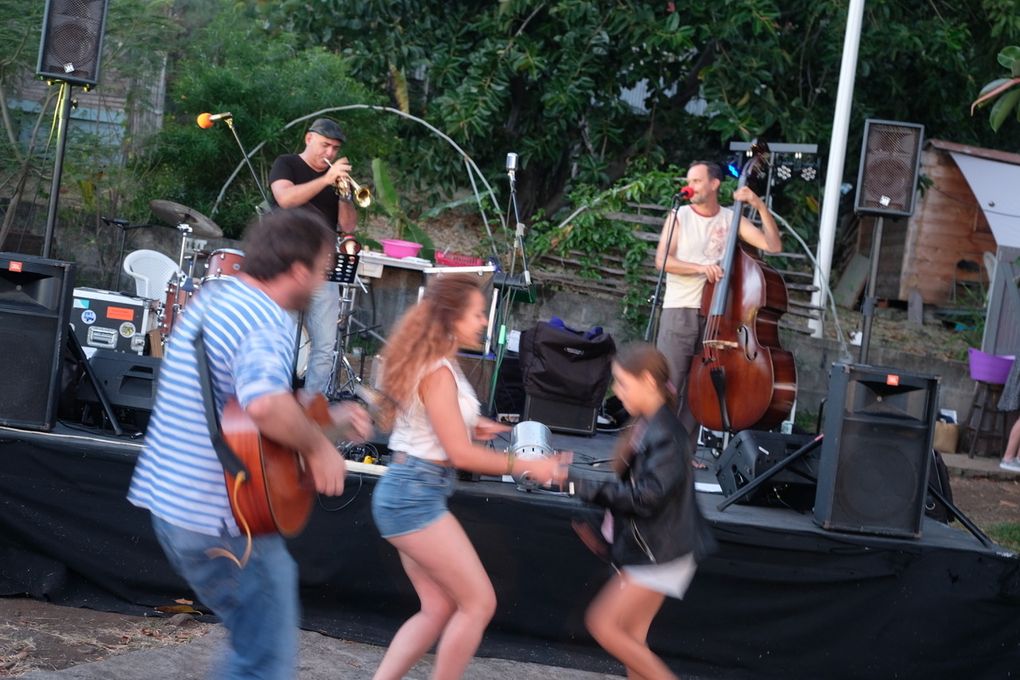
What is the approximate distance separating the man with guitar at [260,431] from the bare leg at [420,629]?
0.80 metres

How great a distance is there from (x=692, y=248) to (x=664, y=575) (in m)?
3.03

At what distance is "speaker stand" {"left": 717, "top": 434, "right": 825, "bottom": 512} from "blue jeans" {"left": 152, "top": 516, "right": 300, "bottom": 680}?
274cm

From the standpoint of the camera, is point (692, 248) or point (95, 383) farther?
point (692, 248)

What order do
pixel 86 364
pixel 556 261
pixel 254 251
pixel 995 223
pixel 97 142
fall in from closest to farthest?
pixel 254 251 < pixel 86 364 < pixel 97 142 < pixel 556 261 < pixel 995 223

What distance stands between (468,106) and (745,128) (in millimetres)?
3034

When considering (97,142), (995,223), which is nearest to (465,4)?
(97,142)

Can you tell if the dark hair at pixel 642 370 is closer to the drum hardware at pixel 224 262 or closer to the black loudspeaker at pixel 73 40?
the black loudspeaker at pixel 73 40

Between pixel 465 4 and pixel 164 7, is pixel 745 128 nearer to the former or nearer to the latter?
pixel 465 4

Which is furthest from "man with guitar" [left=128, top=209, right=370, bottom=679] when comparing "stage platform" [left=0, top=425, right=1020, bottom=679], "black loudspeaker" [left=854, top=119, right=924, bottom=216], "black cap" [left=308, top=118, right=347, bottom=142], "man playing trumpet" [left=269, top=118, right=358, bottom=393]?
"black loudspeaker" [left=854, top=119, right=924, bottom=216]

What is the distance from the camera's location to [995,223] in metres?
12.8

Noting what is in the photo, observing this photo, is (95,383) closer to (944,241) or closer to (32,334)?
(32,334)

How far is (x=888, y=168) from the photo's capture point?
580cm

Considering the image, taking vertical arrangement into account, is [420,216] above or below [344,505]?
above

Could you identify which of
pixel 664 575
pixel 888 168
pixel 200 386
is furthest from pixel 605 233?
pixel 200 386
